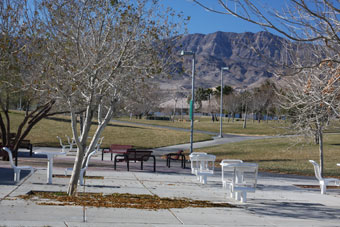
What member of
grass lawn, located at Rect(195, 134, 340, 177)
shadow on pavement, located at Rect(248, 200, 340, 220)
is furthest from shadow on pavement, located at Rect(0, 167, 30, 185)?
grass lawn, located at Rect(195, 134, 340, 177)

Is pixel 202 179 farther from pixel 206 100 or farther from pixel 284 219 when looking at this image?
pixel 206 100

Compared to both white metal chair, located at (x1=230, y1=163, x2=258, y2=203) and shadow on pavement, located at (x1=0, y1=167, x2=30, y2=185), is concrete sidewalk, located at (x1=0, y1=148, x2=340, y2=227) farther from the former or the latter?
white metal chair, located at (x1=230, y1=163, x2=258, y2=203)

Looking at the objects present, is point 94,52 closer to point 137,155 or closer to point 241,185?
point 241,185

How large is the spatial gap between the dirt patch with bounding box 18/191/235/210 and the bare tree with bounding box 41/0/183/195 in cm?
53

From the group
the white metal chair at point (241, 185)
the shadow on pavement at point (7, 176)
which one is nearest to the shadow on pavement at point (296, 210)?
the white metal chair at point (241, 185)

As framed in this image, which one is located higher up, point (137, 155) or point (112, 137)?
point (137, 155)

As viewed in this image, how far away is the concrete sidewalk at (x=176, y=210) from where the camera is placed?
25.4ft

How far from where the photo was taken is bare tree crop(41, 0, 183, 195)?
10.2 metres

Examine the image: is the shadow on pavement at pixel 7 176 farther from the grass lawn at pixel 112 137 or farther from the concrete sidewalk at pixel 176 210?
the grass lawn at pixel 112 137

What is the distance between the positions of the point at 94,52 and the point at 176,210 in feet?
13.2

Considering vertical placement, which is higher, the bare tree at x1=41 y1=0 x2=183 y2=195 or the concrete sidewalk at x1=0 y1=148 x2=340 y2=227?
the bare tree at x1=41 y1=0 x2=183 y2=195

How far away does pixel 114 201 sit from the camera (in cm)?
974

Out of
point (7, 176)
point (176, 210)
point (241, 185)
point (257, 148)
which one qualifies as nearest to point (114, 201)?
point (176, 210)

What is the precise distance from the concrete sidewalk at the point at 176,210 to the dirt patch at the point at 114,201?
1.10 feet
